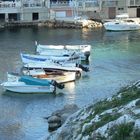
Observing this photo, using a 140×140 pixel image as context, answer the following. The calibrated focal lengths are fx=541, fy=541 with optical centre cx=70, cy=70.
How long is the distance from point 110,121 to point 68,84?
74.5 feet

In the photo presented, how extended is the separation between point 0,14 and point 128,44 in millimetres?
24825

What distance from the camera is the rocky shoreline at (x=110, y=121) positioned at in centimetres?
1077

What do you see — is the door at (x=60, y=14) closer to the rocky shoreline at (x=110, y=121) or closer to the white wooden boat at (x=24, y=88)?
the white wooden boat at (x=24, y=88)

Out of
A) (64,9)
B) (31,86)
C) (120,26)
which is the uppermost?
(64,9)

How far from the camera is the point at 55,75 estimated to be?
1398 inches

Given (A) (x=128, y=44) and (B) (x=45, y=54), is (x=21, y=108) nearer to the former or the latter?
(B) (x=45, y=54)

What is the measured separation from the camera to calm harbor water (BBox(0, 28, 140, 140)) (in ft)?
80.8

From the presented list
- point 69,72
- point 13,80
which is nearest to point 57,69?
point 69,72

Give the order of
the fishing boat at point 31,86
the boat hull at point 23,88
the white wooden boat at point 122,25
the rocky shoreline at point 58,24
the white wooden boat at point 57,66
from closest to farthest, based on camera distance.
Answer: the fishing boat at point 31,86
the boat hull at point 23,88
the white wooden boat at point 57,66
the white wooden boat at point 122,25
the rocky shoreline at point 58,24

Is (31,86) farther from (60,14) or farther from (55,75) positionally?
(60,14)

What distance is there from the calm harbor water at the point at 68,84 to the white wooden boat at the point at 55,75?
0.53 metres

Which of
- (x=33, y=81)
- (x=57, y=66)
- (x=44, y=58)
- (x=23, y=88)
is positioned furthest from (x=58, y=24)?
(x=23, y=88)

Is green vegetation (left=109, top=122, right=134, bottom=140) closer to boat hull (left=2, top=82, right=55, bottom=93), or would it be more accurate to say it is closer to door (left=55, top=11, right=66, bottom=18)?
boat hull (left=2, top=82, right=55, bottom=93)

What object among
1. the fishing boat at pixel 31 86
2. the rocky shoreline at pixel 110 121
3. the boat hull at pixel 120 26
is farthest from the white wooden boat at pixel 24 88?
the boat hull at pixel 120 26
